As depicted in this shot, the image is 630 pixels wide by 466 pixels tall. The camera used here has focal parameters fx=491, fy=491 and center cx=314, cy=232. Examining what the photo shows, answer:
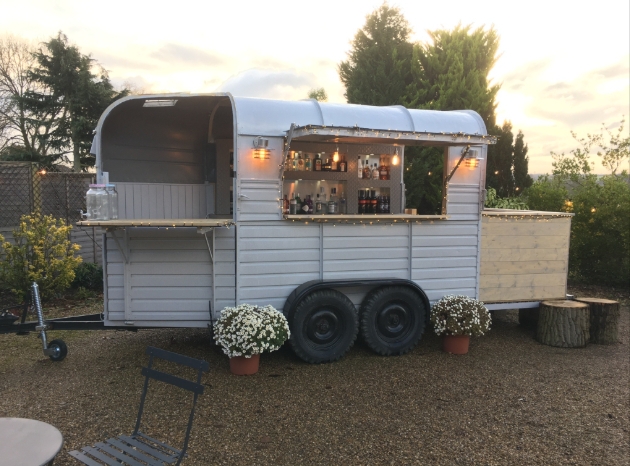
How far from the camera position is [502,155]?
14852 millimetres

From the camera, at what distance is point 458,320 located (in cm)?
570

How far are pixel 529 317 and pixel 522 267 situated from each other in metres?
1.04

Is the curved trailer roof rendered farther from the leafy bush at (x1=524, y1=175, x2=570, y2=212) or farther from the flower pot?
the leafy bush at (x1=524, y1=175, x2=570, y2=212)

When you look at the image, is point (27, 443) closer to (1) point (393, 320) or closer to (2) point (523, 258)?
(1) point (393, 320)

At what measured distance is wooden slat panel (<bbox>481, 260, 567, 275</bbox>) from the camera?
20.5 ft

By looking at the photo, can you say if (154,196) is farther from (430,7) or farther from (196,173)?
(430,7)

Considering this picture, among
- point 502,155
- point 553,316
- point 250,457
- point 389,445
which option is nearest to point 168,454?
point 250,457

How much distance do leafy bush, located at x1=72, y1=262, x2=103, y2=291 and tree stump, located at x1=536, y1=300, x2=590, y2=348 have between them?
718 centimetres

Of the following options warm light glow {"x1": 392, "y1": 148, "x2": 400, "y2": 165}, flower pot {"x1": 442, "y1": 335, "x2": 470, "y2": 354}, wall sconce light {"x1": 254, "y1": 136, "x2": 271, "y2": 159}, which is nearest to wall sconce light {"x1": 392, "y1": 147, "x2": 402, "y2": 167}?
warm light glow {"x1": 392, "y1": 148, "x2": 400, "y2": 165}

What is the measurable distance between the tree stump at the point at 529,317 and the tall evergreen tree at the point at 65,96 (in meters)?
17.8

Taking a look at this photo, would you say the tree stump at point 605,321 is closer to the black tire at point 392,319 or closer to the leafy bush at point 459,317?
the leafy bush at point 459,317

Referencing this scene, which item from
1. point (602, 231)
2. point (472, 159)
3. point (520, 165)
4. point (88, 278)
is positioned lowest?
point (88, 278)

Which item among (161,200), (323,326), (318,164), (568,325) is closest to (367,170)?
(318,164)

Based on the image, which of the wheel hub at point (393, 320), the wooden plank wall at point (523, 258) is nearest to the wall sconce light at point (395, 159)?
the wooden plank wall at point (523, 258)
